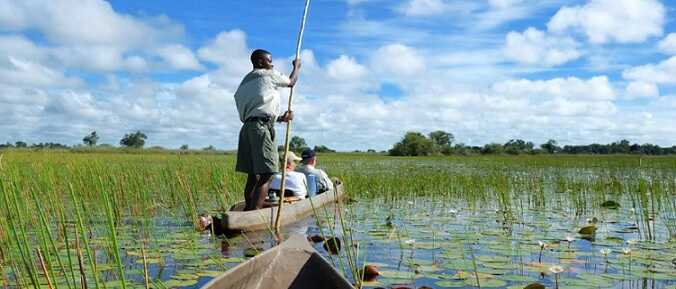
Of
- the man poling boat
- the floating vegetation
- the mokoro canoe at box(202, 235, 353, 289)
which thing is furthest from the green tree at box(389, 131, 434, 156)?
the mokoro canoe at box(202, 235, 353, 289)

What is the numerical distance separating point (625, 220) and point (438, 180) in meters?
4.81

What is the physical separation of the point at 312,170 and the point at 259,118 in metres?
2.31

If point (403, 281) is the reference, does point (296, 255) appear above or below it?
above

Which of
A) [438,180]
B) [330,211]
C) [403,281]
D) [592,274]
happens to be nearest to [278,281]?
[403,281]

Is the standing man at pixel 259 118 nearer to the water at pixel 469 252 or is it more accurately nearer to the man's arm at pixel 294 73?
the man's arm at pixel 294 73

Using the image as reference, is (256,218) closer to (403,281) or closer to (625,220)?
(403,281)

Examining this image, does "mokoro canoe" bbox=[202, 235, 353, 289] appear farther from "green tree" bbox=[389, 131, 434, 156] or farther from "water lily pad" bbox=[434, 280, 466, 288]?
"green tree" bbox=[389, 131, 434, 156]

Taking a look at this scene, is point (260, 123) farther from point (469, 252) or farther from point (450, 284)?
point (450, 284)

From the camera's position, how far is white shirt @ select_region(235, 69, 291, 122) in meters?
5.69

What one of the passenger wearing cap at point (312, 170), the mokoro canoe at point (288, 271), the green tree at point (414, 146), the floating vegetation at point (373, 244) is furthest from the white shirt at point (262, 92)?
the green tree at point (414, 146)

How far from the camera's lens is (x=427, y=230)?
5.99m

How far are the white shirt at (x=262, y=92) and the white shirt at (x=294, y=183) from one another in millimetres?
1482

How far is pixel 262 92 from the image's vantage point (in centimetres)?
568

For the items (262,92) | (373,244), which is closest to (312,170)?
(262,92)
